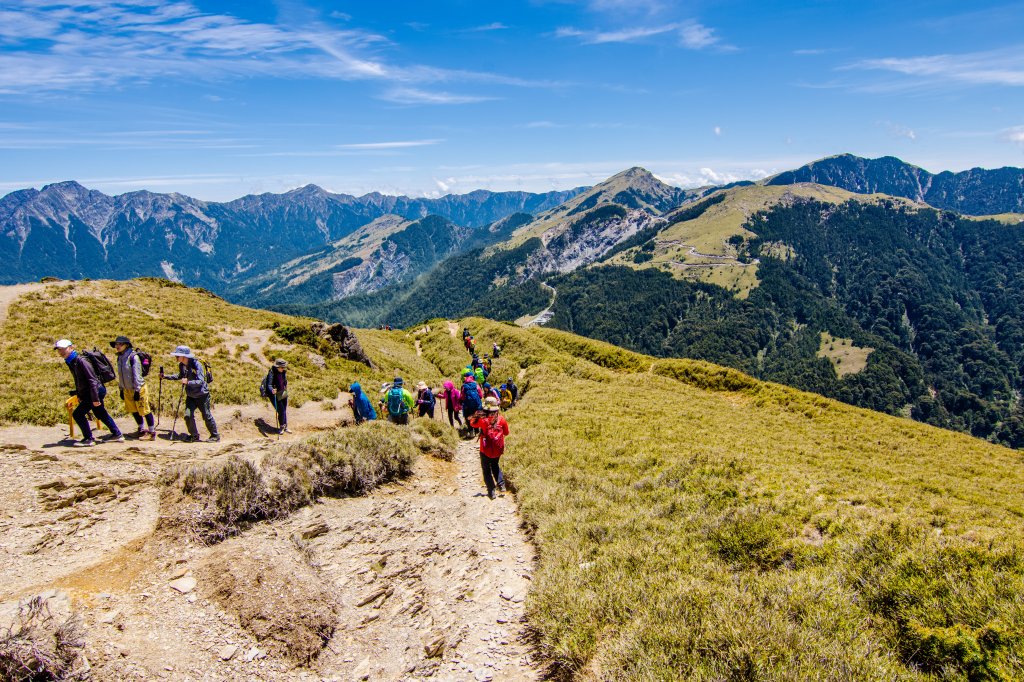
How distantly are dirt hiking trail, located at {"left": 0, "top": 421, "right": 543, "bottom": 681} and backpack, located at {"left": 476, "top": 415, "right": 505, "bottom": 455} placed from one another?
74.9 inches

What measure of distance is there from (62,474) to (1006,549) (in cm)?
1944

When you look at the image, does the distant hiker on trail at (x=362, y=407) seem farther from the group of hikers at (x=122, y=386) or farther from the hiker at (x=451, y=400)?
the group of hikers at (x=122, y=386)

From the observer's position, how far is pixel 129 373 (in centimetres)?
1418

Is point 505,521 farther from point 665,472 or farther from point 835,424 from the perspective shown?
point 835,424

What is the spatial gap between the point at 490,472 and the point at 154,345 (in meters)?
26.1

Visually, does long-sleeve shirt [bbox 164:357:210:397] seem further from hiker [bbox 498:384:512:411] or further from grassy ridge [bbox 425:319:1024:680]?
hiker [bbox 498:384:512:411]

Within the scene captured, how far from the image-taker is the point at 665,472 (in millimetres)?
14008

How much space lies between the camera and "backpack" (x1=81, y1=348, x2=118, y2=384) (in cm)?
1354

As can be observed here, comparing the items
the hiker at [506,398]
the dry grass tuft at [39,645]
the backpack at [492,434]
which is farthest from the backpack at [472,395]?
the dry grass tuft at [39,645]

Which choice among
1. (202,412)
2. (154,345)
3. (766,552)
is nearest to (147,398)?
(202,412)

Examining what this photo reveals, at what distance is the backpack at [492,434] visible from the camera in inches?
534

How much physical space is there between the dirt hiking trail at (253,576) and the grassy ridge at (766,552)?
55.6 inches

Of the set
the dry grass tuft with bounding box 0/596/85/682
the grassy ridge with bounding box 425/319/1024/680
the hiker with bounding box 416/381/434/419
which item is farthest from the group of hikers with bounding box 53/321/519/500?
the dry grass tuft with bounding box 0/596/85/682

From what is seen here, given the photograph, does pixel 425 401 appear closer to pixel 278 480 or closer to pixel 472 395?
pixel 472 395
